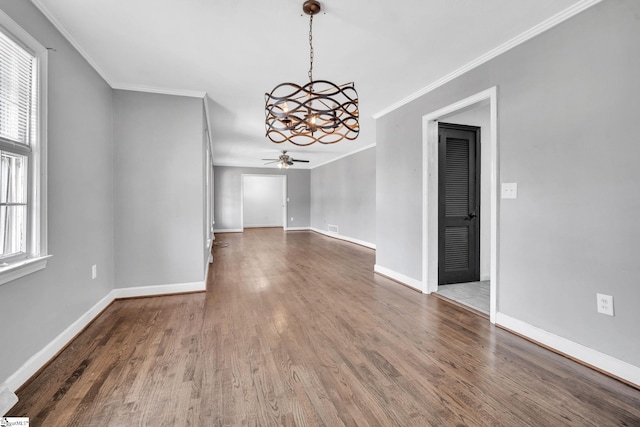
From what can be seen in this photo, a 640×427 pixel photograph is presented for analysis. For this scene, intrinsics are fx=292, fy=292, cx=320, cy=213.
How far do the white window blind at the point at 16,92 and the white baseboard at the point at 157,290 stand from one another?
2.06 metres

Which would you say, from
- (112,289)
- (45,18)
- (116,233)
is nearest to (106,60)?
(45,18)

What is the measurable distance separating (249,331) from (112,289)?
1.91 meters

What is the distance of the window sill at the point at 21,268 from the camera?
1.63 m

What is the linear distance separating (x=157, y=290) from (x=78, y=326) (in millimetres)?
1024

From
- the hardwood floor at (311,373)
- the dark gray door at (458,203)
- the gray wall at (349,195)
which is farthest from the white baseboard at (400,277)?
the gray wall at (349,195)

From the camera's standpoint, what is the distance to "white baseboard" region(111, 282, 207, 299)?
3.39 m

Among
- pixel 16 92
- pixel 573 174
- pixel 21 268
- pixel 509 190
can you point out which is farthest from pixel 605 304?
pixel 16 92

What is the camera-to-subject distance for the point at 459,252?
392 cm

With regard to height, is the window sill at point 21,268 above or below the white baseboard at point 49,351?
above

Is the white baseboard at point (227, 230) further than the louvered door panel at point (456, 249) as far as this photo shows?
Yes

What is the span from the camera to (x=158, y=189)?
11.4 ft

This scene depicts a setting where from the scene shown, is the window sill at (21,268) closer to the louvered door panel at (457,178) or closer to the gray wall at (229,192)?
the louvered door panel at (457,178)

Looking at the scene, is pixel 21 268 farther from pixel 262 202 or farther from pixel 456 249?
pixel 262 202

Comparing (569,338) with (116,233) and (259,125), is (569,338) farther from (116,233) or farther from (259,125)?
(259,125)
